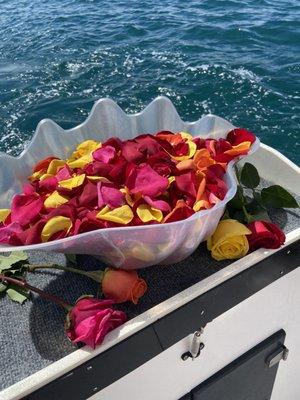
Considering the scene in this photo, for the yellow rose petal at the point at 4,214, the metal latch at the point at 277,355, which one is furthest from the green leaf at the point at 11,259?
the metal latch at the point at 277,355

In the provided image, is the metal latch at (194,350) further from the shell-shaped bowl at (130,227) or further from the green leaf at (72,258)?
the green leaf at (72,258)

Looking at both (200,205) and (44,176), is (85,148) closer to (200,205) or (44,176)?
(44,176)

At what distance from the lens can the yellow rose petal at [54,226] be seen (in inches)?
29.7

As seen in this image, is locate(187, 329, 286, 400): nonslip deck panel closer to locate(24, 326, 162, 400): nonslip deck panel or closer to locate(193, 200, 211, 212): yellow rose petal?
locate(24, 326, 162, 400): nonslip deck panel

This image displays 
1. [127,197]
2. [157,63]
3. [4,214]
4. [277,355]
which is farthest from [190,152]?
[157,63]

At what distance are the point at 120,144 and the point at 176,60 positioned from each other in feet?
10.4

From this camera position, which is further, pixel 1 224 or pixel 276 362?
pixel 276 362

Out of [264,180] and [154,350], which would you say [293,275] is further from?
[154,350]

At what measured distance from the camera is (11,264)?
36.9 inches

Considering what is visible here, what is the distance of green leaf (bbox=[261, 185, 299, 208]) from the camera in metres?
1.02

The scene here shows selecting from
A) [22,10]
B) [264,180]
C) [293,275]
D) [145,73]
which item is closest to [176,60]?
[145,73]

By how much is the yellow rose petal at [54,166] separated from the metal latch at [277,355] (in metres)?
0.73

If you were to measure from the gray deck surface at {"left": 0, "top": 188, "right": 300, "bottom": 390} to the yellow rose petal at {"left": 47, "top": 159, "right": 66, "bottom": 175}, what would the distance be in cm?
21

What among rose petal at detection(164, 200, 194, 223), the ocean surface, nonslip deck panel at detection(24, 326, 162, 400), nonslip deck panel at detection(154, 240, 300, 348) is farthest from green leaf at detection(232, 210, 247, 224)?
the ocean surface
